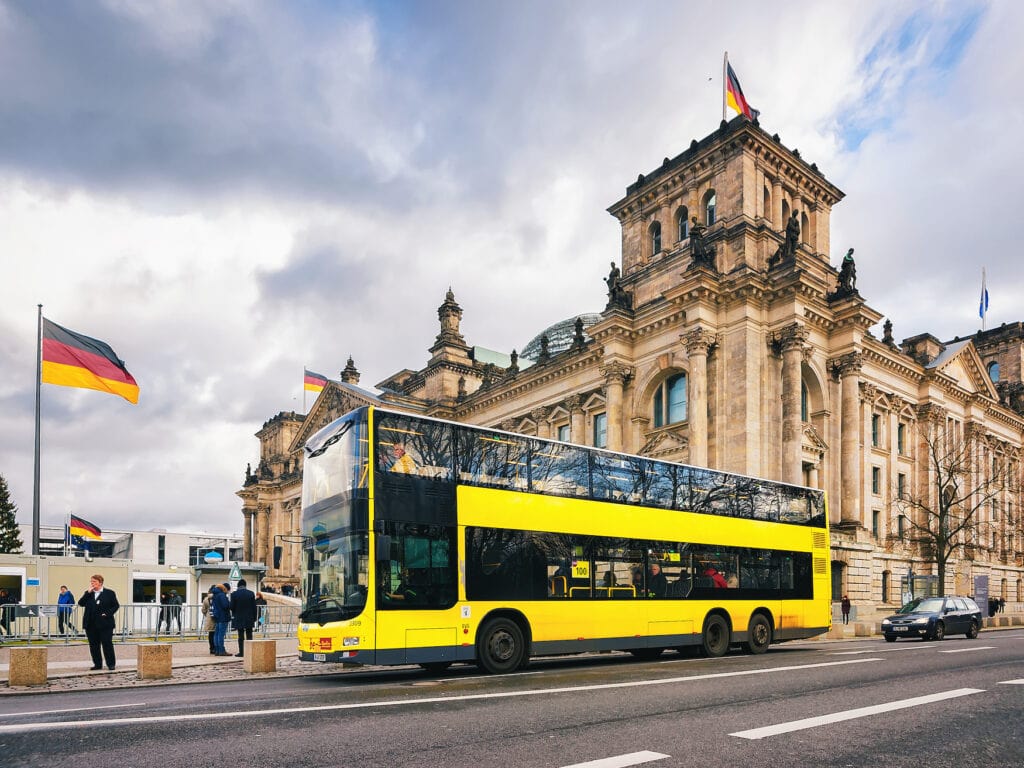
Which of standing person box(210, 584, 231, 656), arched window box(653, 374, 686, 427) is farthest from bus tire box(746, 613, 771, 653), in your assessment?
arched window box(653, 374, 686, 427)

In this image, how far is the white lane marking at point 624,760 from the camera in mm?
6387

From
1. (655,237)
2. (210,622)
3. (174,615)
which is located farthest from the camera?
(655,237)

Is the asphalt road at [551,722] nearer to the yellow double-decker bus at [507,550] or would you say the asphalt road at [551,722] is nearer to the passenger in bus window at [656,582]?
the yellow double-decker bus at [507,550]

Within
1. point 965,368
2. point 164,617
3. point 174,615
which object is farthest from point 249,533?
point 965,368

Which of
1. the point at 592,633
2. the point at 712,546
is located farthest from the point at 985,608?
the point at 592,633

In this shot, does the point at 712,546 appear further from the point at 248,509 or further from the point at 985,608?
the point at 248,509

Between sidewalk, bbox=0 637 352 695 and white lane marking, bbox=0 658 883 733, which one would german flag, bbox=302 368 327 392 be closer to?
sidewalk, bbox=0 637 352 695

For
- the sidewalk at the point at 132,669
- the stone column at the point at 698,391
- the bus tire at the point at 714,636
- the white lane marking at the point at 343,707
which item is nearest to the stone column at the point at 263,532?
the stone column at the point at 698,391

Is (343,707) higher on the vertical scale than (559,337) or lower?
lower

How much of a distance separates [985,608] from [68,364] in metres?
49.8

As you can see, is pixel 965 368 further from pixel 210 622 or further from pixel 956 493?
pixel 210 622

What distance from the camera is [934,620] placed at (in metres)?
26.5

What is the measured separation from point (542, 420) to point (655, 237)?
13515mm

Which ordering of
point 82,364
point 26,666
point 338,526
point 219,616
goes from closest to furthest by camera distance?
point 26,666 < point 338,526 < point 219,616 < point 82,364
